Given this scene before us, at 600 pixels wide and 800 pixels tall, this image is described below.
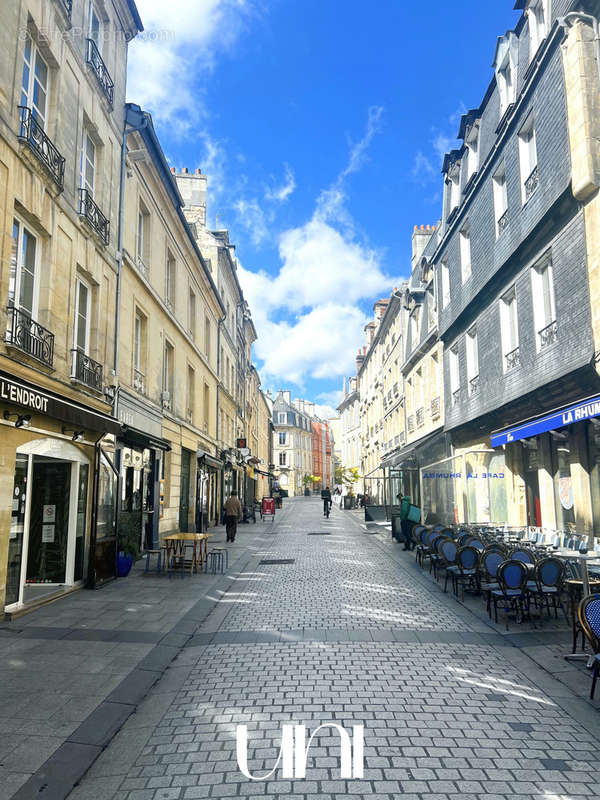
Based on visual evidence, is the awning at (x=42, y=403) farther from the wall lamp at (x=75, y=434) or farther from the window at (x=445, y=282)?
the window at (x=445, y=282)

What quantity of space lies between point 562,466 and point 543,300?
3446 millimetres

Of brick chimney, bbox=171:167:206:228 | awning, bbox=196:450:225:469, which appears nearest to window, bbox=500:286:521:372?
awning, bbox=196:450:225:469

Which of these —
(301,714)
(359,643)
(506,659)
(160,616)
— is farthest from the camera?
(160,616)

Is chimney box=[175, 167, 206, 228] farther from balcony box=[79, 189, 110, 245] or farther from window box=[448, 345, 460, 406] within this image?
balcony box=[79, 189, 110, 245]

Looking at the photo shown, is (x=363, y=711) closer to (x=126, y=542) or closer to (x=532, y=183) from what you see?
(x=126, y=542)

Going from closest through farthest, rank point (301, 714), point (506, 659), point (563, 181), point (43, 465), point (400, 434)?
point (301, 714)
point (506, 659)
point (43, 465)
point (563, 181)
point (400, 434)

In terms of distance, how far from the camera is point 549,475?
1251 centimetres

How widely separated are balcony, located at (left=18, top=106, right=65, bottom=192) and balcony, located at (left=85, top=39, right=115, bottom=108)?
8.98ft

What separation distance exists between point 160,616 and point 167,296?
1145 cm

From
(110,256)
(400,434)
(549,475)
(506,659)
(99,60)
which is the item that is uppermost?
(99,60)

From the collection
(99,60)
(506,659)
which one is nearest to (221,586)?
(506,659)

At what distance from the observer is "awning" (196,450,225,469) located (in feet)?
69.9

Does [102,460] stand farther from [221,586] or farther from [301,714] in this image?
[301,714]

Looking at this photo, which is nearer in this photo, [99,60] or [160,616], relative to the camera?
[160,616]
